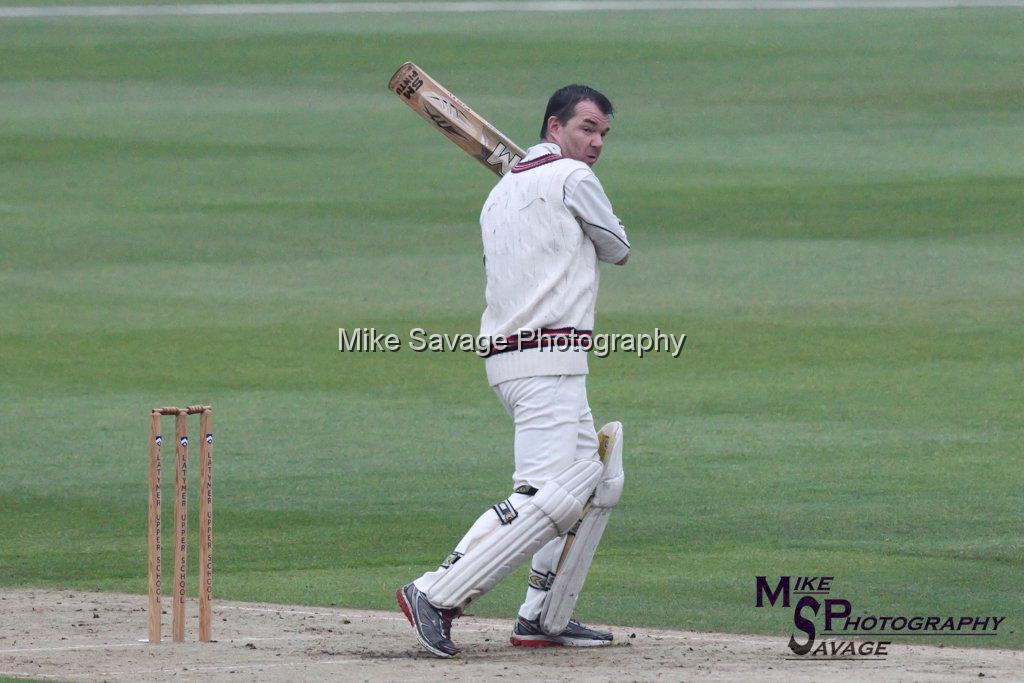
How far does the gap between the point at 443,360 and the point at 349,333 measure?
1.14 m

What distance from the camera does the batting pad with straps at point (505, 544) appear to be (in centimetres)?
577

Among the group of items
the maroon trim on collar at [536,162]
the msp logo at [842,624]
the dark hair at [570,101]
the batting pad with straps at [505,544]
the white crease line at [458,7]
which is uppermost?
the white crease line at [458,7]

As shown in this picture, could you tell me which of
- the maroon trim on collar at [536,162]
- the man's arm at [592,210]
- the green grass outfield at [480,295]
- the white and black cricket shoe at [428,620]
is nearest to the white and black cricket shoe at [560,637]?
the white and black cricket shoe at [428,620]

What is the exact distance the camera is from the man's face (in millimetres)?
6082

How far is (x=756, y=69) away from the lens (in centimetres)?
2503

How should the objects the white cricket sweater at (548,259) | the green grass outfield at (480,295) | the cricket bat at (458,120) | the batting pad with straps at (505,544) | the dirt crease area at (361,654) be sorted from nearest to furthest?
the dirt crease area at (361,654) < the batting pad with straps at (505,544) < the white cricket sweater at (548,259) < the cricket bat at (458,120) < the green grass outfield at (480,295)

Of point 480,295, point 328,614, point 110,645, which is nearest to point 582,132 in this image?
point 328,614

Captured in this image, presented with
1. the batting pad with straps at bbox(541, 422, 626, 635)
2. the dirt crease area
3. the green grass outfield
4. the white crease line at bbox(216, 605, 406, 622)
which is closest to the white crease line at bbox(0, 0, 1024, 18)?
the green grass outfield

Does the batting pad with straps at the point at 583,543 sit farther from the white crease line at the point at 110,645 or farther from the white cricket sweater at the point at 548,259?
the white crease line at the point at 110,645

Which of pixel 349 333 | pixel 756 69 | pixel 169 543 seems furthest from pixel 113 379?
pixel 756 69

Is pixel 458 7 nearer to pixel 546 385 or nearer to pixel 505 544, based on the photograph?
pixel 546 385

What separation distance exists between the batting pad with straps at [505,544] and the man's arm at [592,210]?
2.67 feet

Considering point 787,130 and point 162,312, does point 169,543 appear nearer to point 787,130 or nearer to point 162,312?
point 162,312

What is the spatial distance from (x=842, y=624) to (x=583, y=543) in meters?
1.07
